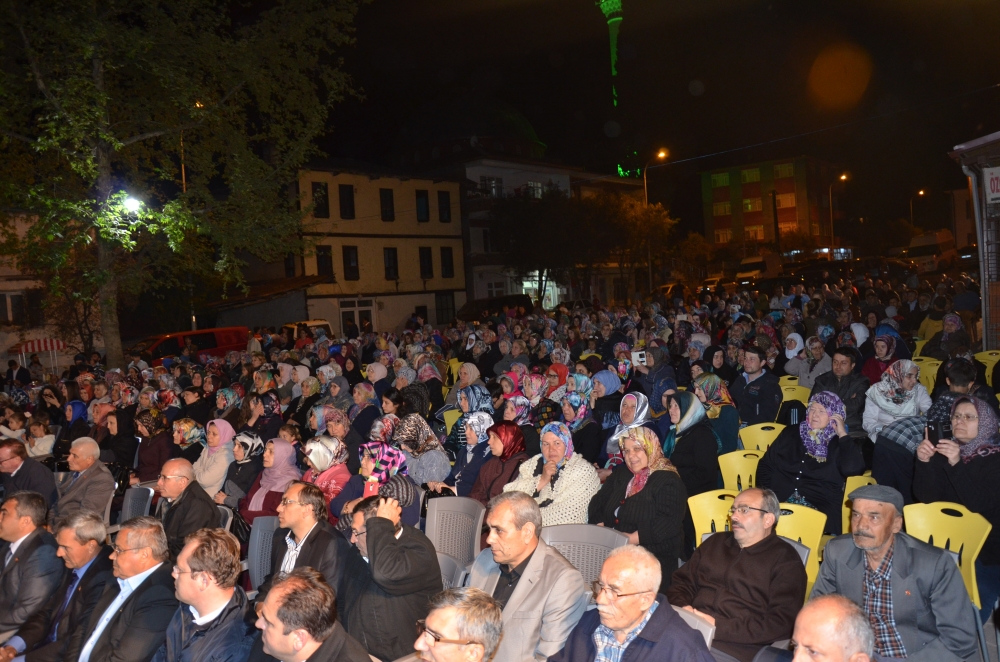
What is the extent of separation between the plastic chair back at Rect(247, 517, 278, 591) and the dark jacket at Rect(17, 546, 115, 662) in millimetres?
1049

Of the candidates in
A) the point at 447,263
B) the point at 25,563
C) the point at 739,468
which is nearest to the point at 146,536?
the point at 25,563

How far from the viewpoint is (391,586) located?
3703 millimetres

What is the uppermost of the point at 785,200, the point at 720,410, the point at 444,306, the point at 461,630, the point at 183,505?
the point at 785,200

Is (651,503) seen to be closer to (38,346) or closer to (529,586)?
(529,586)

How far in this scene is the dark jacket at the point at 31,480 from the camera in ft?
22.4

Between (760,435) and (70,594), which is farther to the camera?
(760,435)

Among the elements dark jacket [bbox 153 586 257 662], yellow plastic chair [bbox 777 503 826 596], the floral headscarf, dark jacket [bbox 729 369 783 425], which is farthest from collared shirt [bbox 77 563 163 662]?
dark jacket [bbox 729 369 783 425]

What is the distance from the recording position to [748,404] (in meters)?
8.07

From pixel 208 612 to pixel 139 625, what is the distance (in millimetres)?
481

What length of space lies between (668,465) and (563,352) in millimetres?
7130

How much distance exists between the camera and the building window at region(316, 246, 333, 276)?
3427 centimetres

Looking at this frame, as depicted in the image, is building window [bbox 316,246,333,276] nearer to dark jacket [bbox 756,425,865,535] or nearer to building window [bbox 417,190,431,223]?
building window [bbox 417,190,431,223]

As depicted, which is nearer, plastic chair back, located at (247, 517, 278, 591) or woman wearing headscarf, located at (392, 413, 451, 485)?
plastic chair back, located at (247, 517, 278, 591)

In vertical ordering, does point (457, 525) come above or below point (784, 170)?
below
